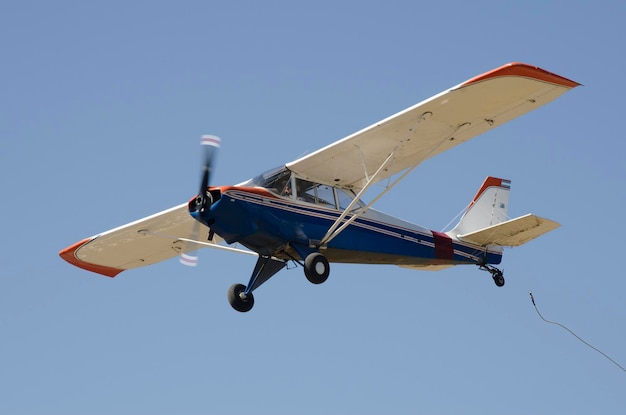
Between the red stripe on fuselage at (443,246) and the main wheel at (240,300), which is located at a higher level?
the red stripe on fuselage at (443,246)

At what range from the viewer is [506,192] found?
24.7 metres

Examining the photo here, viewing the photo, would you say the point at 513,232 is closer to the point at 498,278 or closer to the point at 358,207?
the point at 498,278

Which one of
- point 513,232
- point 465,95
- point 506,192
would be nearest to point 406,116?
point 465,95

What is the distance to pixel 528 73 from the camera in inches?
739

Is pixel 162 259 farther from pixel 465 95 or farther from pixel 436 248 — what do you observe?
pixel 465 95

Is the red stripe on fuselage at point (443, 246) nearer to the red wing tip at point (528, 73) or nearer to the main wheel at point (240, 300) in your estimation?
the main wheel at point (240, 300)

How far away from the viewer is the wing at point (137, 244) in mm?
22781

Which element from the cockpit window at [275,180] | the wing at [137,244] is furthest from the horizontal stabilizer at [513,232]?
the wing at [137,244]

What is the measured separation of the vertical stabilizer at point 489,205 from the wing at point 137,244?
5054 mm

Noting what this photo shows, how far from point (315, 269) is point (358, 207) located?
1849 millimetres

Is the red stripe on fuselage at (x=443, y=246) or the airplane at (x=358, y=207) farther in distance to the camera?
the red stripe on fuselage at (x=443, y=246)

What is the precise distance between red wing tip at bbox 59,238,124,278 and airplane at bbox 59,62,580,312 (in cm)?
96

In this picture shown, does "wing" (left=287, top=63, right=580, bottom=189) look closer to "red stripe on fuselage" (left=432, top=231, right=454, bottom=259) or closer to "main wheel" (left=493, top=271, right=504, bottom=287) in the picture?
"red stripe on fuselage" (left=432, top=231, right=454, bottom=259)

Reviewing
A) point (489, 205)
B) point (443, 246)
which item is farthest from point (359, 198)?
point (489, 205)
